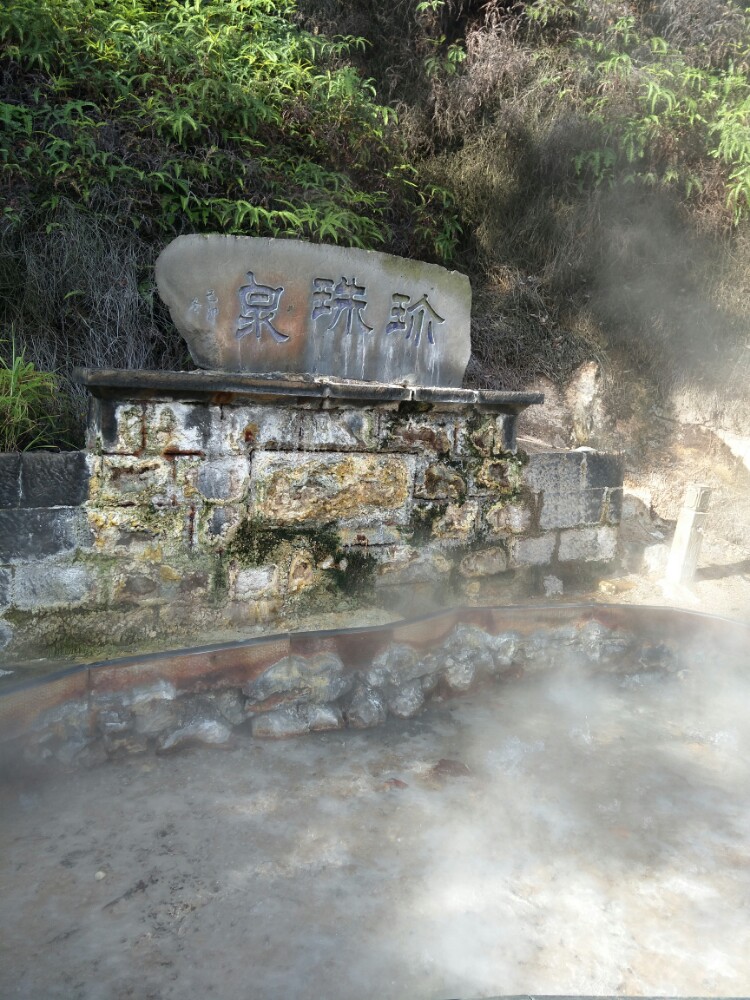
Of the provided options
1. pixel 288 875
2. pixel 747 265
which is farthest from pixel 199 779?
pixel 747 265

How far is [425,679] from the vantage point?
3371mm

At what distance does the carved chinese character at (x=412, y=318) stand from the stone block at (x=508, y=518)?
104cm

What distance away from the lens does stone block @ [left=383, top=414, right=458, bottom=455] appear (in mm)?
3727

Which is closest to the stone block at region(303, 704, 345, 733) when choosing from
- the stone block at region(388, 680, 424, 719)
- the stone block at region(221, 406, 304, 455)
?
the stone block at region(388, 680, 424, 719)

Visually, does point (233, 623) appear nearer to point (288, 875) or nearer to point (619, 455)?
point (288, 875)

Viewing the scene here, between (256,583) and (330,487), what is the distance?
611 mm

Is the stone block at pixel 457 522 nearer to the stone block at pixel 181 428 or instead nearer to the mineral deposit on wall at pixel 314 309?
the mineral deposit on wall at pixel 314 309

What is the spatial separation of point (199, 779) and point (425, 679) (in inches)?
46.3

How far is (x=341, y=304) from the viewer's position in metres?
3.63

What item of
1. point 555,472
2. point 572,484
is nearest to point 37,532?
point 555,472

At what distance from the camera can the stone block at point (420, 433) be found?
147 inches

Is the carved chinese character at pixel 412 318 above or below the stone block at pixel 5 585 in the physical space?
above

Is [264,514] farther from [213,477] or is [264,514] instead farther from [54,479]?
[54,479]

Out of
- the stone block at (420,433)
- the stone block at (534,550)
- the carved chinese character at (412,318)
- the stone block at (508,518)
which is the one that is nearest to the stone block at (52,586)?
the stone block at (420,433)
